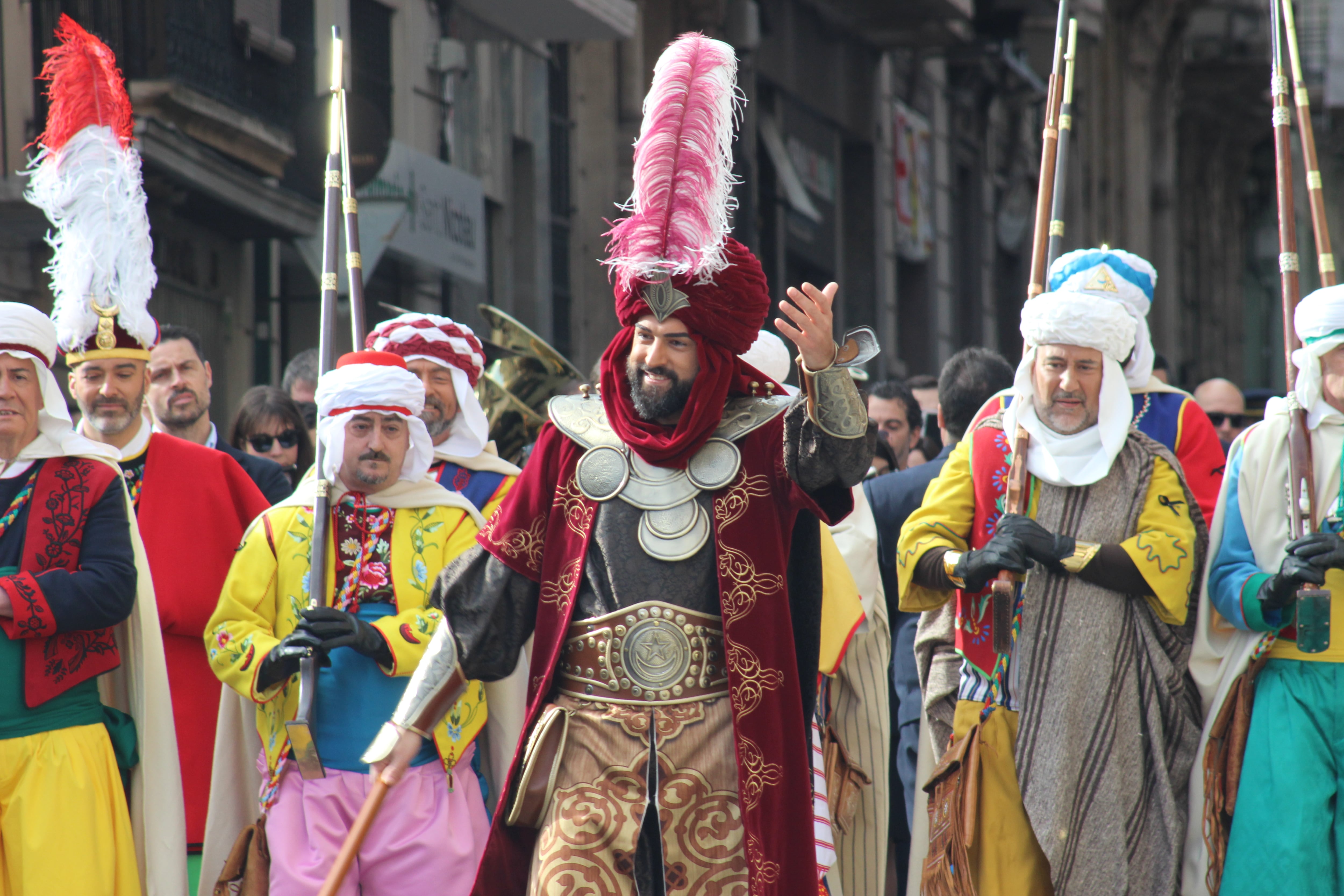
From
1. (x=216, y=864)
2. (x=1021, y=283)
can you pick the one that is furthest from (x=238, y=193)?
(x=1021, y=283)

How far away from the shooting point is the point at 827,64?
21.0 m

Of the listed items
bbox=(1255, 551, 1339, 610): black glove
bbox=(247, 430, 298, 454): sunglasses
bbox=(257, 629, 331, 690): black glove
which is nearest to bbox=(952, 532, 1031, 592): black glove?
bbox=(1255, 551, 1339, 610): black glove

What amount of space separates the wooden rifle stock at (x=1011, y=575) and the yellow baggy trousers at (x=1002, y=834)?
0.24 metres

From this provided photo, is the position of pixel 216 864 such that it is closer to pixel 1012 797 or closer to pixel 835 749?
pixel 835 749

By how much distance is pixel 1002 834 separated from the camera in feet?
16.4

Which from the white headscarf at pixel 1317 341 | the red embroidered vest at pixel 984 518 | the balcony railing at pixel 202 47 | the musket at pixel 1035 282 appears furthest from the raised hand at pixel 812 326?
the balcony railing at pixel 202 47

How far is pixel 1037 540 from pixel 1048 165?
1253 millimetres

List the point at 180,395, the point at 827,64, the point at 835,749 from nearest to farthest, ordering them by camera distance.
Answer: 1. the point at 835,749
2. the point at 180,395
3. the point at 827,64

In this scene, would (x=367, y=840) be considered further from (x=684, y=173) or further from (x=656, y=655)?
(x=684, y=173)

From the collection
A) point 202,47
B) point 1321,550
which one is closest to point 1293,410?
point 1321,550

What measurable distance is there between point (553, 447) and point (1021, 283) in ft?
83.4

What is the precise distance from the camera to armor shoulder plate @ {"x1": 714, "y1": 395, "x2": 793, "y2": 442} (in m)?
4.23

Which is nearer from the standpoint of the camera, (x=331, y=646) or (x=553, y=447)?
(x=553, y=447)

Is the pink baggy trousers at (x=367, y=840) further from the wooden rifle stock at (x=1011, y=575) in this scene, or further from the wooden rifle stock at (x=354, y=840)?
the wooden rifle stock at (x=1011, y=575)
